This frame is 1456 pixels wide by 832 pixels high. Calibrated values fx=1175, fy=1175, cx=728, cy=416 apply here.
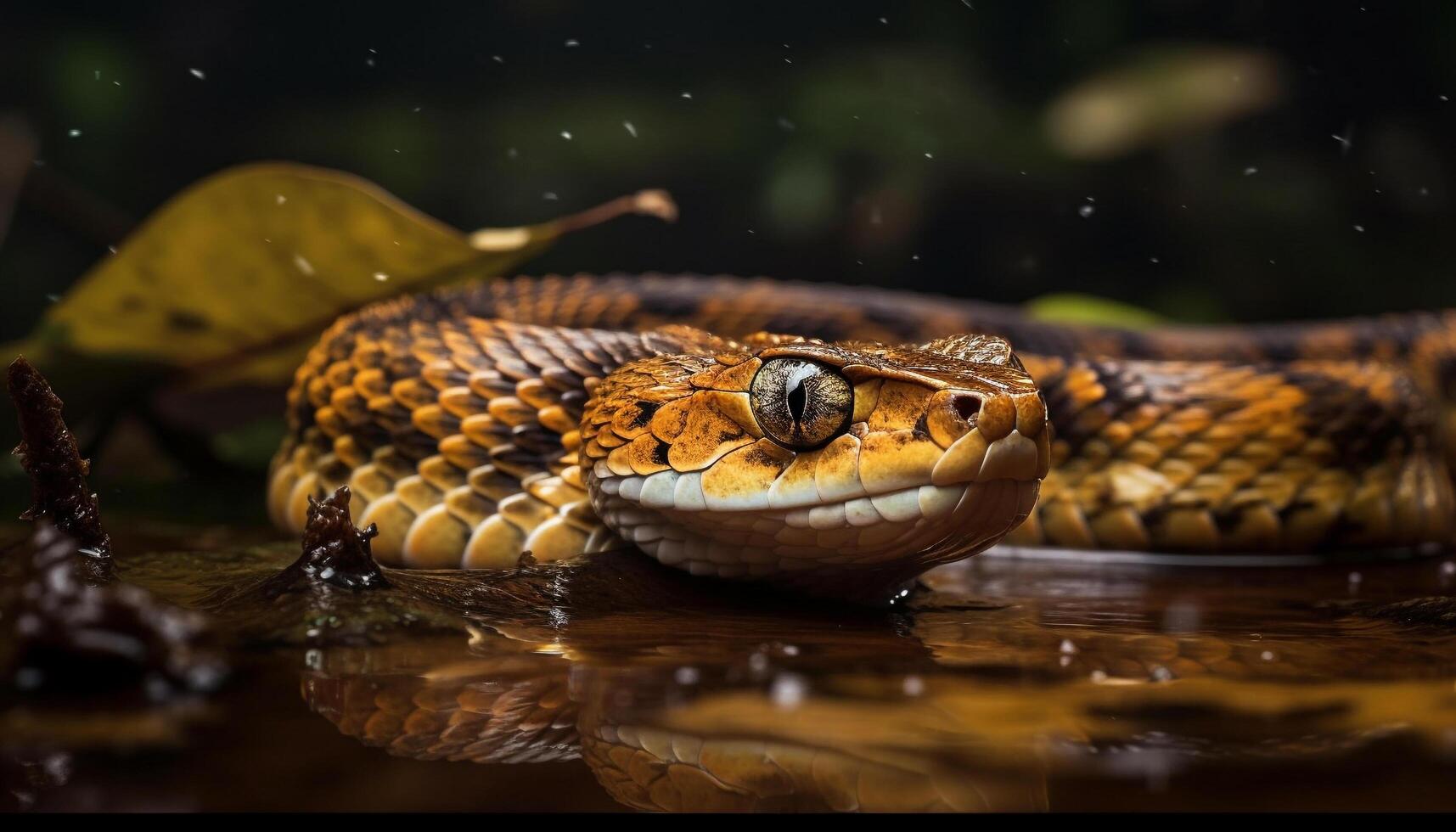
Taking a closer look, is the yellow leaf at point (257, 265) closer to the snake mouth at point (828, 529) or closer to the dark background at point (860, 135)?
the snake mouth at point (828, 529)

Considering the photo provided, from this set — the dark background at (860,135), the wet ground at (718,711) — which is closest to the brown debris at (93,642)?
the wet ground at (718,711)

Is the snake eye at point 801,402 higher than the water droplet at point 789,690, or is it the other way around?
the snake eye at point 801,402

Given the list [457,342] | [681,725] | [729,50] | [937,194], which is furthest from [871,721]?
[729,50]

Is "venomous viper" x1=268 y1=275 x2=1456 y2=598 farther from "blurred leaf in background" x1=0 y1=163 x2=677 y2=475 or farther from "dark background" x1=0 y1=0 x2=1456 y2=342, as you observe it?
"dark background" x1=0 y1=0 x2=1456 y2=342

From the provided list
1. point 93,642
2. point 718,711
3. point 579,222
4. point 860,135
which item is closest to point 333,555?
point 93,642

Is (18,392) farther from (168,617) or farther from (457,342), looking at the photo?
(457,342)
